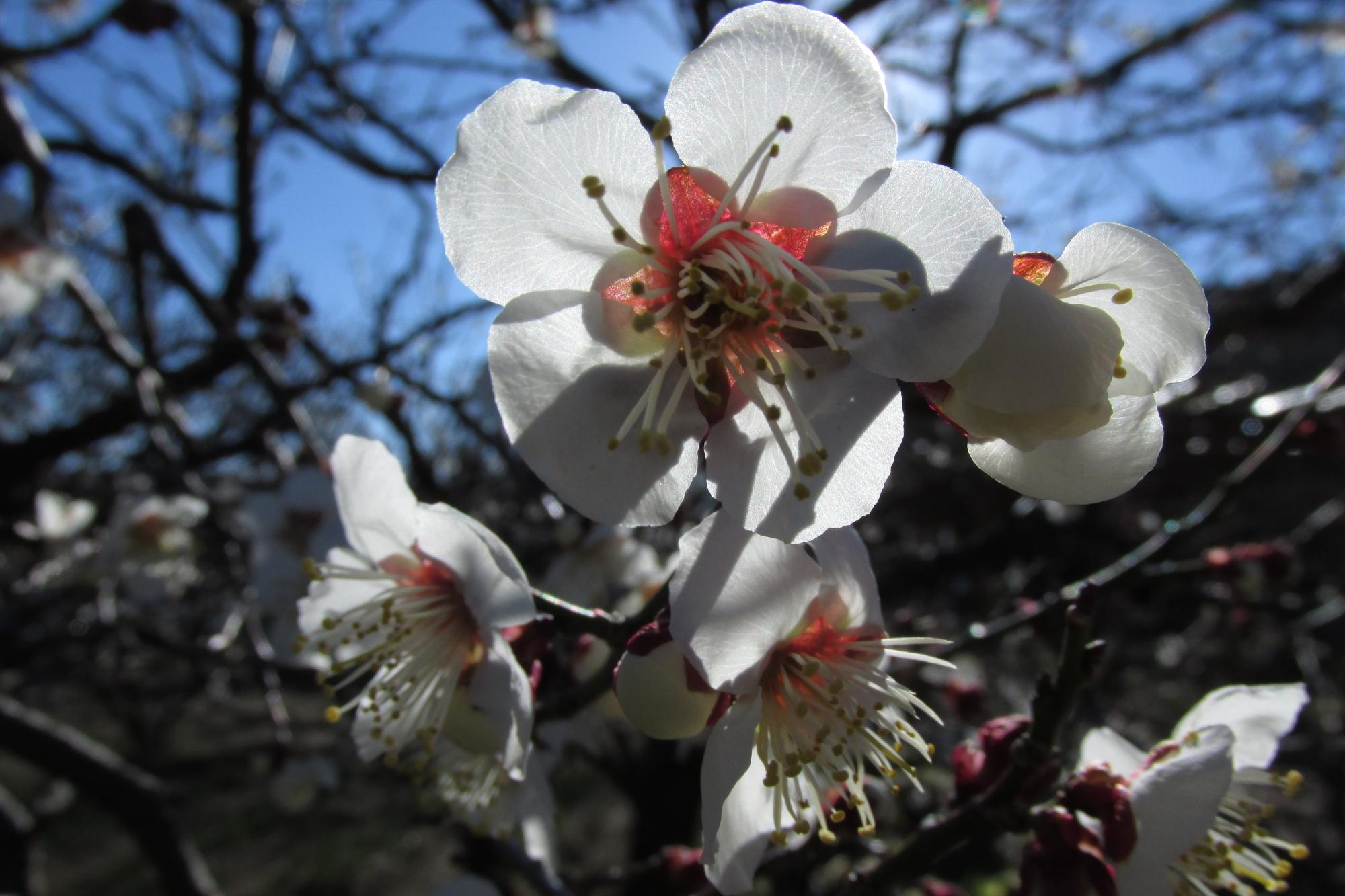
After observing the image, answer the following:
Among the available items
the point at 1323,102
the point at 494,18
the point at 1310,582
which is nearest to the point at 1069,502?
the point at 1310,582

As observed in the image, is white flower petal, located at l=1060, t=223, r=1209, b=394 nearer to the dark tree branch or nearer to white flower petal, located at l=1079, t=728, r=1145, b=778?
white flower petal, located at l=1079, t=728, r=1145, b=778

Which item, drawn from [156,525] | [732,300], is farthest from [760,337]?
[156,525]

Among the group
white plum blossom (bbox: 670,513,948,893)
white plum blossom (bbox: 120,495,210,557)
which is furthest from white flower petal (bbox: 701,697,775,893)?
white plum blossom (bbox: 120,495,210,557)

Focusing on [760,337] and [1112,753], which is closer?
[760,337]

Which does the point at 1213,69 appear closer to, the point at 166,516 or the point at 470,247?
the point at 470,247

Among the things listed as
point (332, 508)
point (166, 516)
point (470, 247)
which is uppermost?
point (470, 247)

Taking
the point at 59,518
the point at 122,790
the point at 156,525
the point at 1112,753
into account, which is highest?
the point at 1112,753

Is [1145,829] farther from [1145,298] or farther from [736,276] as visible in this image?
[736,276]
